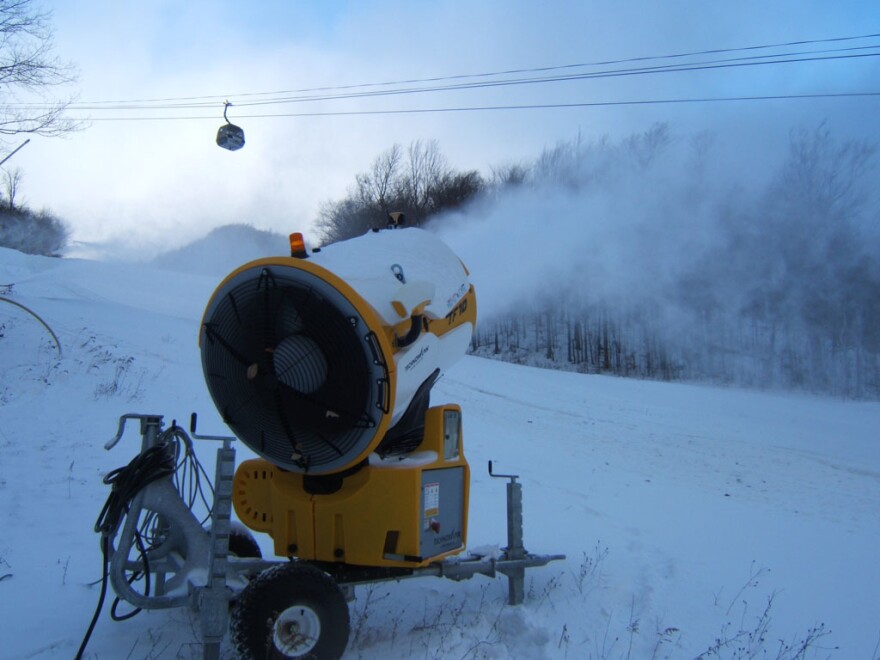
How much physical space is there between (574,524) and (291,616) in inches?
138

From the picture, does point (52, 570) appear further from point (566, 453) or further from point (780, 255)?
point (780, 255)

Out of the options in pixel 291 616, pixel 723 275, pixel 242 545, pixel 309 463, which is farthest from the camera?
pixel 723 275

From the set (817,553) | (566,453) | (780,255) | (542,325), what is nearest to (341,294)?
(817,553)

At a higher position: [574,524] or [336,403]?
[336,403]

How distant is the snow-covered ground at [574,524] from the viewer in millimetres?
3498

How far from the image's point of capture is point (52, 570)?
151 inches

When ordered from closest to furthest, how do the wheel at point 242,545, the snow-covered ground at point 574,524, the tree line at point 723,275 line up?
1. the snow-covered ground at point 574,524
2. the wheel at point 242,545
3. the tree line at point 723,275

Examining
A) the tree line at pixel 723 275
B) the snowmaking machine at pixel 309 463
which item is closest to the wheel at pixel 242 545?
the snowmaking machine at pixel 309 463

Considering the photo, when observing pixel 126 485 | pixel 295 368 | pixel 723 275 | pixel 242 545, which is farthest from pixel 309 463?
pixel 723 275

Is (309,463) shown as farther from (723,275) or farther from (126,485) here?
(723,275)

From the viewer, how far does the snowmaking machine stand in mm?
2785

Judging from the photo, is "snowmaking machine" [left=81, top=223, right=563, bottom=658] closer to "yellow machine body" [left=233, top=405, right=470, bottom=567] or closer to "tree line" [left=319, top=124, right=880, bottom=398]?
"yellow machine body" [left=233, top=405, right=470, bottom=567]

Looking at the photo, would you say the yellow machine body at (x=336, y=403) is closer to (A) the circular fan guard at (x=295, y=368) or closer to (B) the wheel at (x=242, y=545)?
(A) the circular fan guard at (x=295, y=368)

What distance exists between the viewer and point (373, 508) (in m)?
3.14
